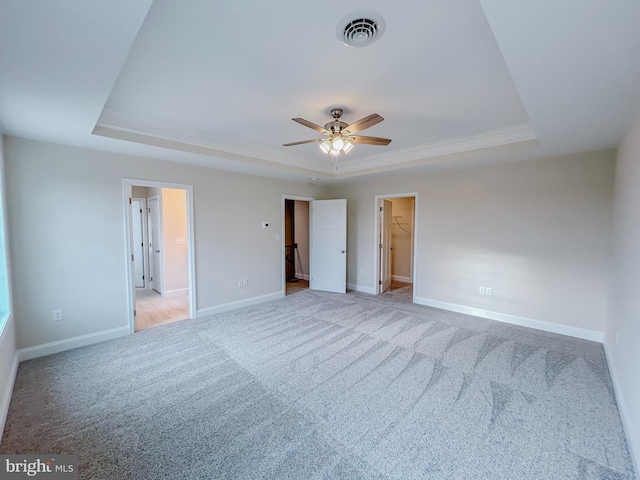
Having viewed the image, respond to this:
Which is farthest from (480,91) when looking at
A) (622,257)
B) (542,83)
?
(622,257)

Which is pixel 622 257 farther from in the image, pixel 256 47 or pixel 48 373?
pixel 48 373

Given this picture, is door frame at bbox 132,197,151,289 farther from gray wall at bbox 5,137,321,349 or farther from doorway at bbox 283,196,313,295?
doorway at bbox 283,196,313,295

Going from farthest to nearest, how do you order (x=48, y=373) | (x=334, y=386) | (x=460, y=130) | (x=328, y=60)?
(x=460, y=130) < (x=48, y=373) < (x=334, y=386) < (x=328, y=60)

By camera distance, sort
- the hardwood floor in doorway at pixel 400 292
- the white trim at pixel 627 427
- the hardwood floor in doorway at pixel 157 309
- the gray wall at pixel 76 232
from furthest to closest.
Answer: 1. the hardwood floor in doorway at pixel 400 292
2. the hardwood floor in doorway at pixel 157 309
3. the gray wall at pixel 76 232
4. the white trim at pixel 627 427

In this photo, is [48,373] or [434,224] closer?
[48,373]

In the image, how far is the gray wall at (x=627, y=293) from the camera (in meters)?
1.86

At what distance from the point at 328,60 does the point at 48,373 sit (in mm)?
3942

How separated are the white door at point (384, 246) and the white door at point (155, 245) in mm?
4693

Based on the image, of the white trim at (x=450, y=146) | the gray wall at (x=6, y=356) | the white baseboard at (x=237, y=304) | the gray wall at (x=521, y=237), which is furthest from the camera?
the white baseboard at (x=237, y=304)

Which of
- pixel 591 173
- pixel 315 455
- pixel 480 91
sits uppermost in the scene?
pixel 480 91

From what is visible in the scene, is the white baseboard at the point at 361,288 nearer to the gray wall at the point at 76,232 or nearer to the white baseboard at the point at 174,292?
the gray wall at the point at 76,232

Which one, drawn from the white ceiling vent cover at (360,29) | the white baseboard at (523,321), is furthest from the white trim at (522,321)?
the white ceiling vent cover at (360,29)

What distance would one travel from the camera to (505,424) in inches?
78.6

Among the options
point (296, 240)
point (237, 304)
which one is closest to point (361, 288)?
point (296, 240)
